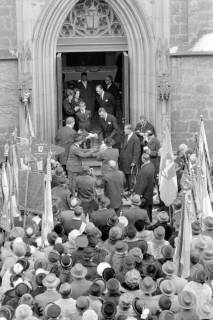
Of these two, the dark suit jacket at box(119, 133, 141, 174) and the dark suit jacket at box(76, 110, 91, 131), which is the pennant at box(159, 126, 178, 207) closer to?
the dark suit jacket at box(119, 133, 141, 174)

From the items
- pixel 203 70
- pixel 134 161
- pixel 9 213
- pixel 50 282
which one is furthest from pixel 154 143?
pixel 50 282

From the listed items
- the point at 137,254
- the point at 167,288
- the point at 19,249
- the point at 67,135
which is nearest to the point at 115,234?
the point at 137,254

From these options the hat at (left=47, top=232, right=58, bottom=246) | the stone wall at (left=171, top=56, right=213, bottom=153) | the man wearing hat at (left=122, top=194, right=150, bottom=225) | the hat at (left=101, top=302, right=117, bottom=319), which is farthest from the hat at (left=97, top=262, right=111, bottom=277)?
the stone wall at (left=171, top=56, right=213, bottom=153)

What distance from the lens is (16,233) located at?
16.9 meters

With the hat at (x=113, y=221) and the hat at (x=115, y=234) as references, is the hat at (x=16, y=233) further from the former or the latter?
the hat at (x=115, y=234)

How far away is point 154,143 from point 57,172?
330 centimetres

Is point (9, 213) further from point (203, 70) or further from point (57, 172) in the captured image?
point (203, 70)

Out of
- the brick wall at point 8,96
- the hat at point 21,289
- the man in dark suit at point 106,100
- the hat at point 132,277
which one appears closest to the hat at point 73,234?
the hat at point 132,277

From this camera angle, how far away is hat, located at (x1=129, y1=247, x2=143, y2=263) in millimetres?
14969

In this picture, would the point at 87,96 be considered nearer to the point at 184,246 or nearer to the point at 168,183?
the point at 168,183

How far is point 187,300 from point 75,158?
10.2 metres

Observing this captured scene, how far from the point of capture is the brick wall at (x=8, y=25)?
24.7m

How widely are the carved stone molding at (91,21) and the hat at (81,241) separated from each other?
412 inches

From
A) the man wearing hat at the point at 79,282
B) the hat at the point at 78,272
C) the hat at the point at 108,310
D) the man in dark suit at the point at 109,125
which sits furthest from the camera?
the man in dark suit at the point at 109,125
